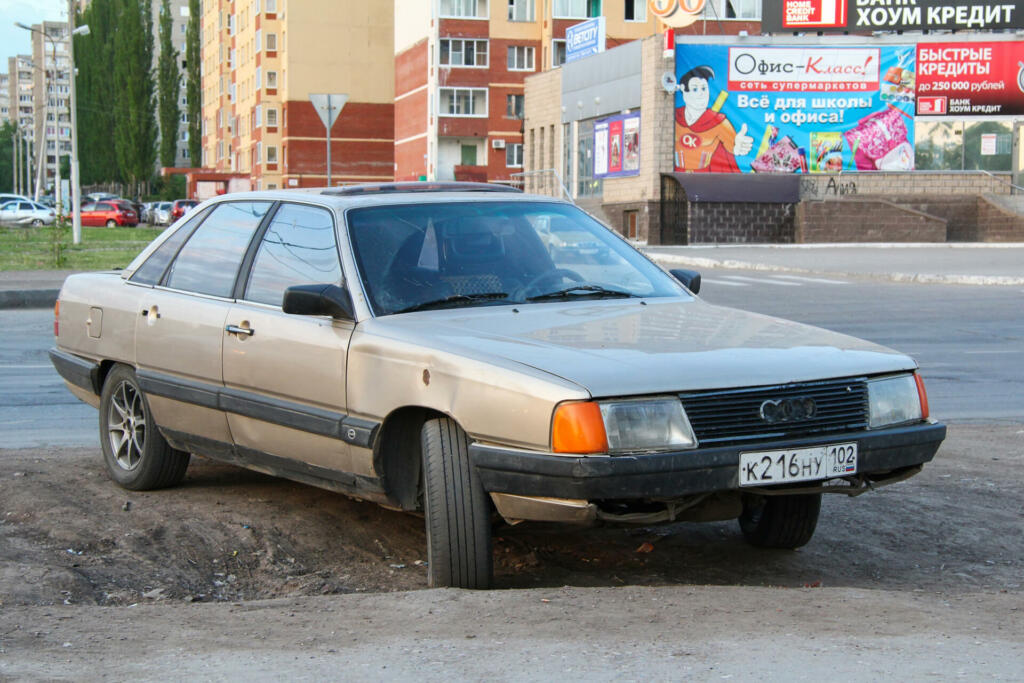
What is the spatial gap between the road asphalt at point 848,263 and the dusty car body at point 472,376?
13.7 meters

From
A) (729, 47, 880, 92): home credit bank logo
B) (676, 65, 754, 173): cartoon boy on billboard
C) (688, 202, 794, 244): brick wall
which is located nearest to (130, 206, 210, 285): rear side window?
(688, 202, 794, 244): brick wall

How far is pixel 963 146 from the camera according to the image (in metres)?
44.1

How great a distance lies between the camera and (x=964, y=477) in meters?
7.02

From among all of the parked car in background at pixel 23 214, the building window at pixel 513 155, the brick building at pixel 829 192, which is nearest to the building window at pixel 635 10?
the building window at pixel 513 155

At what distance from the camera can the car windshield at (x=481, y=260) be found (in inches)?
213

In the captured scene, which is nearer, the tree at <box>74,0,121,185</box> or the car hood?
the car hood

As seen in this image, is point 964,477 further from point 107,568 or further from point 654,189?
point 654,189

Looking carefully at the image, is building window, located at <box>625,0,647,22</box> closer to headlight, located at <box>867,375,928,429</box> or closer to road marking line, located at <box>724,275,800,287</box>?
road marking line, located at <box>724,275,800,287</box>

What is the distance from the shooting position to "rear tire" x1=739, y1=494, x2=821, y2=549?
5.56 meters

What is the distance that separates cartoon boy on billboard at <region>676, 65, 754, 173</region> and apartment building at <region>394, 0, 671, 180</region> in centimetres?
3525

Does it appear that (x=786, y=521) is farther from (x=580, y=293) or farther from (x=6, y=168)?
(x=6, y=168)

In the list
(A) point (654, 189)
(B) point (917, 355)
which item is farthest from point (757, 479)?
(A) point (654, 189)

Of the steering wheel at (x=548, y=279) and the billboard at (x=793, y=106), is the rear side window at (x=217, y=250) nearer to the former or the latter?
the steering wheel at (x=548, y=279)

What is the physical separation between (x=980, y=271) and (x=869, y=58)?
67.5ft
